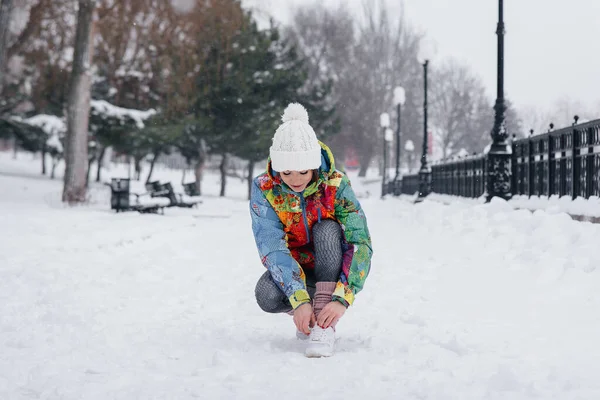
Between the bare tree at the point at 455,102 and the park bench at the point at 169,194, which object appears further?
the bare tree at the point at 455,102

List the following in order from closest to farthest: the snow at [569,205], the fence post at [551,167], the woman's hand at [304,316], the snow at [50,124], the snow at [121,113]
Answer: the woman's hand at [304,316], the snow at [569,205], the fence post at [551,167], the snow at [121,113], the snow at [50,124]

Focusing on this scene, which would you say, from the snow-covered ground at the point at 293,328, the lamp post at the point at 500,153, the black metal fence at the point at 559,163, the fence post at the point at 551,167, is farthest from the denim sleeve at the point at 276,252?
the lamp post at the point at 500,153

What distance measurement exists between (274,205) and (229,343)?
2.83 ft

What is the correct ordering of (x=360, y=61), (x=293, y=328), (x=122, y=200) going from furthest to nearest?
(x=360, y=61) < (x=122, y=200) < (x=293, y=328)

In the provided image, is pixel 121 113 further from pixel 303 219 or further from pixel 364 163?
pixel 364 163

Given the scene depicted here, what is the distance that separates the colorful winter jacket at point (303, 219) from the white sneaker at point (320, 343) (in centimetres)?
16

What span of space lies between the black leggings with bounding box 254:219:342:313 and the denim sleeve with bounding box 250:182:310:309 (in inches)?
4.3

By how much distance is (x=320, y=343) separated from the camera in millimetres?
3375

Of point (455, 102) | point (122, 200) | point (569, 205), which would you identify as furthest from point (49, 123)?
point (455, 102)

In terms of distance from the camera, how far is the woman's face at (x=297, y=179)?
335cm

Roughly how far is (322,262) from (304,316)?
33cm

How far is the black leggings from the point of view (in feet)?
11.7

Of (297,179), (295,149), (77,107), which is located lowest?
(297,179)

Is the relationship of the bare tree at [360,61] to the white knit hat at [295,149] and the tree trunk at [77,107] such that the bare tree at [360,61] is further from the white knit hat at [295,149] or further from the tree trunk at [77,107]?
the white knit hat at [295,149]
